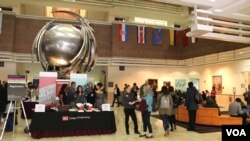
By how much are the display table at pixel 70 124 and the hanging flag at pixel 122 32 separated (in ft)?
39.8

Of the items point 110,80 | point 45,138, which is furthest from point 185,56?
point 45,138

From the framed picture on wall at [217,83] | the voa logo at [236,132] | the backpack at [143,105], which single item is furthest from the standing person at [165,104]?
the framed picture on wall at [217,83]

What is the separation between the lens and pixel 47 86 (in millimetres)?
7973

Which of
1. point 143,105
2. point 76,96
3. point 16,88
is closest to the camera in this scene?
point 16,88

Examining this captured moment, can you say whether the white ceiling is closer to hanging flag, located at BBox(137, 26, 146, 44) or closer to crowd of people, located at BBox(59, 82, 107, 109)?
crowd of people, located at BBox(59, 82, 107, 109)

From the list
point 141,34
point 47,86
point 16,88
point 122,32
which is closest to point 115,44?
point 122,32

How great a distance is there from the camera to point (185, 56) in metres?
20.7

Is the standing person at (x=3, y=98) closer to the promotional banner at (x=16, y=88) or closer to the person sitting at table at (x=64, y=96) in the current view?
the promotional banner at (x=16, y=88)

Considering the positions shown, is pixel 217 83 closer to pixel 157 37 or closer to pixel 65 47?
pixel 157 37

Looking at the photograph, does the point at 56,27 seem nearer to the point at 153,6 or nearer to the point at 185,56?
the point at 153,6

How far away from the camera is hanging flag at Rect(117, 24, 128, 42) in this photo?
19.2 metres

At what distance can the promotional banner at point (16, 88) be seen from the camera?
6828 mm

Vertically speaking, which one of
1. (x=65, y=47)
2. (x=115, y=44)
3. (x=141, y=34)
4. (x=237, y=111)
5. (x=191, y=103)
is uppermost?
(x=141, y=34)

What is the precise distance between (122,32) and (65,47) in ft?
45.0
